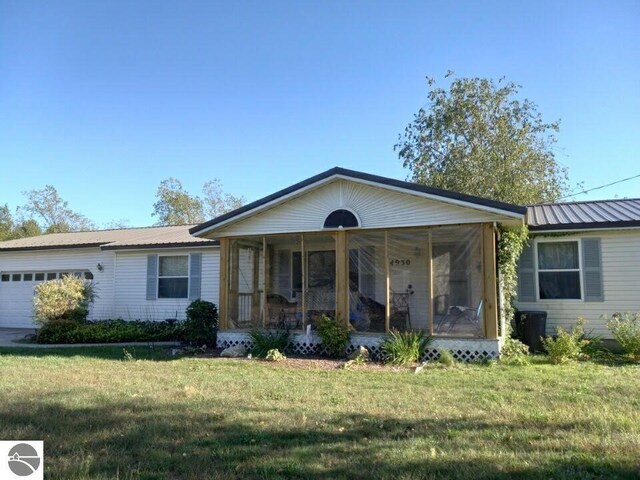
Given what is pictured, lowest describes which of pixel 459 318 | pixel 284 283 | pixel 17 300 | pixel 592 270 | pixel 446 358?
pixel 446 358

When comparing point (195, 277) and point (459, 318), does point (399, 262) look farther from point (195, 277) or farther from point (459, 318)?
point (195, 277)

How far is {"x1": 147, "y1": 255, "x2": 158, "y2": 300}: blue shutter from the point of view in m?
15.2

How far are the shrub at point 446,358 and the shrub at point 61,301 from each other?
10.6 m

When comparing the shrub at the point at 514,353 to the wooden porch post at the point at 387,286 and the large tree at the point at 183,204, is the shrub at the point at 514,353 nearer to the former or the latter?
the wooden porch post at the point at 387,286

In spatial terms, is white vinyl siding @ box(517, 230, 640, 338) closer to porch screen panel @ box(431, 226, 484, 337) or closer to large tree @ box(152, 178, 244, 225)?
porch screen panel @ box(431, 226, 484, 337)

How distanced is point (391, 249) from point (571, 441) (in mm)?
6730

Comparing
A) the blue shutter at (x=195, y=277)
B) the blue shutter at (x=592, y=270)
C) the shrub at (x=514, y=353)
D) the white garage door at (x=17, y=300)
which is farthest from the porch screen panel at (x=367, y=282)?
the white garage door at (x=17, y=300)

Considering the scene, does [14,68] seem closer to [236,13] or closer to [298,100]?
[236,13]

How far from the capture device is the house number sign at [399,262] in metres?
11.0

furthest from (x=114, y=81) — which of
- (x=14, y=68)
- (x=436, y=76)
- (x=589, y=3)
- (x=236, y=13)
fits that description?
(x=436, y=76)

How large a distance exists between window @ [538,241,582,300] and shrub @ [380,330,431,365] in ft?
12.2

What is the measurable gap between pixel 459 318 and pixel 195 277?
27.3ft

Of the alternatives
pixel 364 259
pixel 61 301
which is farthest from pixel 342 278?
pixel 61 301

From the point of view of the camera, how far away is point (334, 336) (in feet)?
32.4
